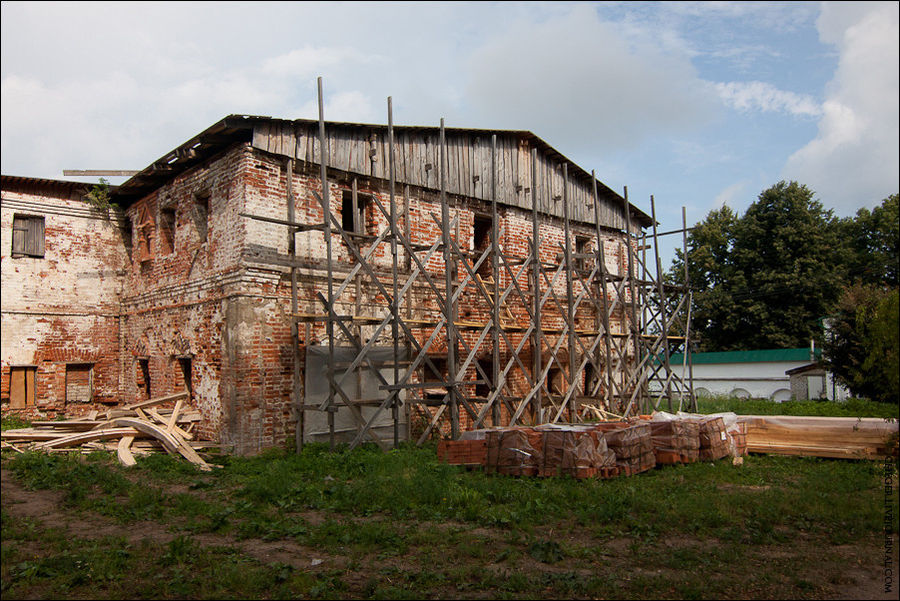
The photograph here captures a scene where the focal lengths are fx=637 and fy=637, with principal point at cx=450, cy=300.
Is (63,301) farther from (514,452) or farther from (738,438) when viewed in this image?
(738,438)

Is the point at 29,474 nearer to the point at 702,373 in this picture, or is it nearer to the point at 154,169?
the point at 154,169

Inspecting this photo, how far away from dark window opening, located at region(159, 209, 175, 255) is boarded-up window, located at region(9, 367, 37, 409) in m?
4.38

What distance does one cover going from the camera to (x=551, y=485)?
840 cm

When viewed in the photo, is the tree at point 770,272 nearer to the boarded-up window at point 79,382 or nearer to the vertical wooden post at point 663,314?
the vertical wooden post at point 663,314

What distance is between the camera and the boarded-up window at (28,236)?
585 inches

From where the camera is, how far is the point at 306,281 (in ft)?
39.2

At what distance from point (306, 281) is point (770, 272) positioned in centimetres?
2710

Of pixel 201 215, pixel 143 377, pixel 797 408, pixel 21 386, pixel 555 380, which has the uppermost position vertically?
pixel 201 215

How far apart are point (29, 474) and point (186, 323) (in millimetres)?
3864

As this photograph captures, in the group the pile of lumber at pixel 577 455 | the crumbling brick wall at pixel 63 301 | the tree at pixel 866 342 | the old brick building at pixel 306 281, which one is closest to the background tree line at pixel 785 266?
the tree at pixel 866 342

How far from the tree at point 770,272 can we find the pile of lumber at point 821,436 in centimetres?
1872

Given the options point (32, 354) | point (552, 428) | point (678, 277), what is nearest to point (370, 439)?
point (552, 428)

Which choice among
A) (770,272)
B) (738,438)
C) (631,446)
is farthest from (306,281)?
(770,272)

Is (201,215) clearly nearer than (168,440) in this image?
No
